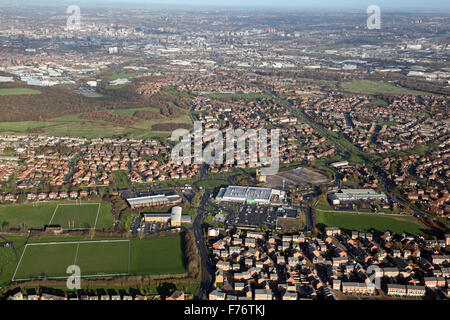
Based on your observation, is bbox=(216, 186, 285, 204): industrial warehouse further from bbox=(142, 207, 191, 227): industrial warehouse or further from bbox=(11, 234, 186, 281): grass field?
bbox=(11, 234, 186, 281): grass field

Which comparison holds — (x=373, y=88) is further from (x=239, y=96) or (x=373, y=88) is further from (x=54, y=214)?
(x=54, y=214)

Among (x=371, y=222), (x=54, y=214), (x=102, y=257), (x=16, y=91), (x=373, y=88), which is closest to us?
(x=102, y=257)

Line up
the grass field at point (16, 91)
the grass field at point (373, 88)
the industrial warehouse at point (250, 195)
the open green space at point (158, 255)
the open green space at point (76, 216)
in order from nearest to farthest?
the open green space at point (158, 255), the open green space at point (76, 216), the industrial warehouse at point (250, 195), the grass field at point (16, 91), the grass field at point (373, 88)

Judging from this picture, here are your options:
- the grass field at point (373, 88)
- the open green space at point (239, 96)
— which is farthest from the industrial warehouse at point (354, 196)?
the grass field at point (373, 88)

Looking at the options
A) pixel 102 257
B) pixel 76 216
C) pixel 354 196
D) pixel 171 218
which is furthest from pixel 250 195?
pixel 76 216

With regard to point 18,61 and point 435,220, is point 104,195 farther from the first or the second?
point 18,61

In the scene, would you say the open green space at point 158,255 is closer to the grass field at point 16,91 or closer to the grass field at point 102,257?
the grass field at point 102,257
